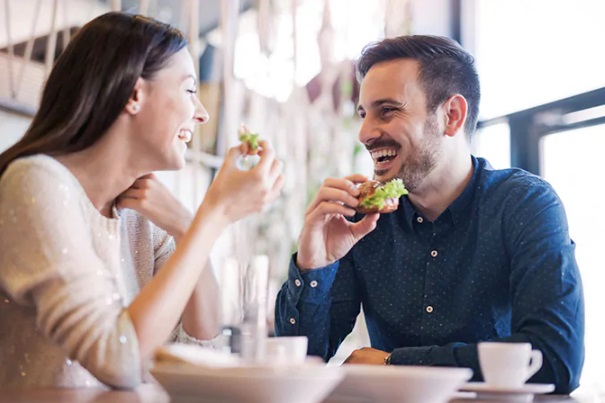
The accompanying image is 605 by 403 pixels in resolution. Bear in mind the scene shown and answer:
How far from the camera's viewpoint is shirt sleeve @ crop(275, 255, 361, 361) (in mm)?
2107

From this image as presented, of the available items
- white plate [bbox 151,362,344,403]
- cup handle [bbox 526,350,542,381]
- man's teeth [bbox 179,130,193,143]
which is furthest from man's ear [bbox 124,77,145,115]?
cup handle [bbox 526,350,542,381]

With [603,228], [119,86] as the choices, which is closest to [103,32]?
[119,86]

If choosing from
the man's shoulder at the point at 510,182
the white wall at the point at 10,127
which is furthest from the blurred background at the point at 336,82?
the man's shoulder at the point at 510,182

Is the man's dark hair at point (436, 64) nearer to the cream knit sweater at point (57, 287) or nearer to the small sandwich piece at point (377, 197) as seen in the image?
the small sandwich piece at point (377, 197)

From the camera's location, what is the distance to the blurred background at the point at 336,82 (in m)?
2.99

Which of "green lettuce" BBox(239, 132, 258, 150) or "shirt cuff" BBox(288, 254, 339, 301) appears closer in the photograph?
"green lettuce" BBox(239, 132, 258, 150)

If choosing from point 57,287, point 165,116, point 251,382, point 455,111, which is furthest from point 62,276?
point 455,111

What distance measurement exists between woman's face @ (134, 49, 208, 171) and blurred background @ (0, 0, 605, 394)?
1.05m

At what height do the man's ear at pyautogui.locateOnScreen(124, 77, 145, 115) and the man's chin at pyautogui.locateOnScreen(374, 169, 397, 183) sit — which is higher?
the man's ear at pyautogui.locateOnScreen(124, 77, 145, 115)

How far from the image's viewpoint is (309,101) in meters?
3.71

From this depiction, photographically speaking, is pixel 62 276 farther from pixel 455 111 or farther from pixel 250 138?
pixel 455 111

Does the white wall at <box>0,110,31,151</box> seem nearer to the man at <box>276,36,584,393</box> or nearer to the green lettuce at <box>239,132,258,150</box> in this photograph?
the man at <box>276,36,584,393</box>

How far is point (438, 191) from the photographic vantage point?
2.29 meters

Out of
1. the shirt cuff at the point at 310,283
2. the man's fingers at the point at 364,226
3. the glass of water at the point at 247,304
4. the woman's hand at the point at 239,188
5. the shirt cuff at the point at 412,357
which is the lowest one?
the shirt cuff at the point at 412,357
